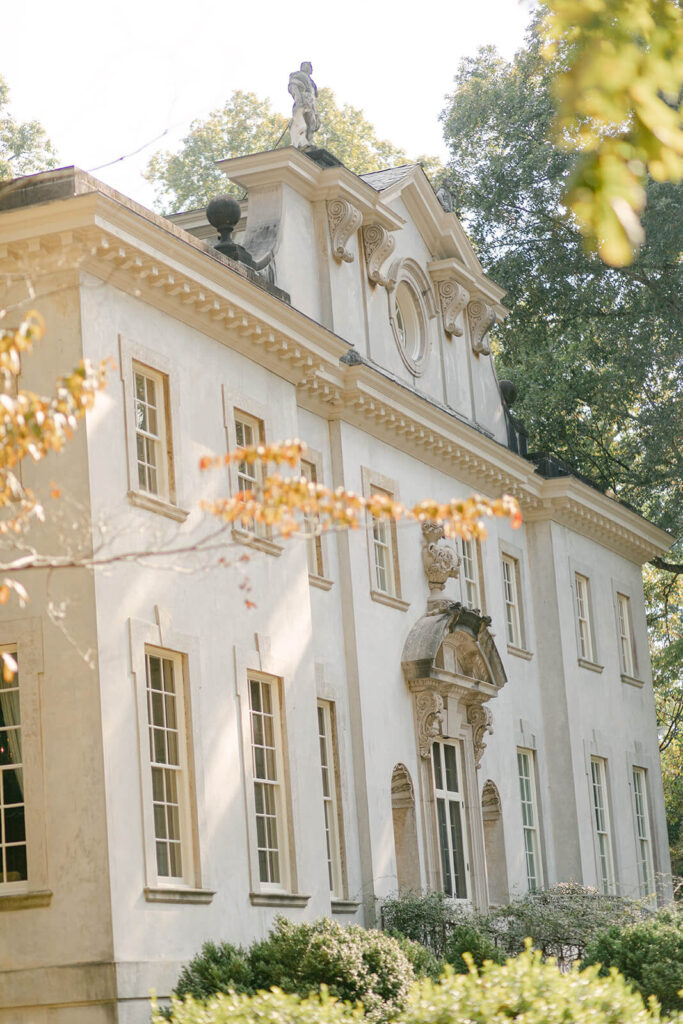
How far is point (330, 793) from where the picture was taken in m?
23.2

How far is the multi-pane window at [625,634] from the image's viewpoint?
117 feet

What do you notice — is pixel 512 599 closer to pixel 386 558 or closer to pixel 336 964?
pixel 386 558

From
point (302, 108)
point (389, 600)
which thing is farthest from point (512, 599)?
point (302, 108)

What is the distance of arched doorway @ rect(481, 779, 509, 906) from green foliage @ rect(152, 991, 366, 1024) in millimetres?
14561

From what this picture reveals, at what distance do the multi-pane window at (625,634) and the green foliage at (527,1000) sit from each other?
24.1 metres

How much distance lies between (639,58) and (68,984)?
44.0ft

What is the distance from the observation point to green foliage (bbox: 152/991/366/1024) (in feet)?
39.8

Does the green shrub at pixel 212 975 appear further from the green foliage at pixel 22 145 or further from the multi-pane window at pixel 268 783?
the green foliage at pixel 22 145

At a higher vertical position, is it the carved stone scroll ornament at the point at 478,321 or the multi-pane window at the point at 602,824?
the carved stone scroll ornament at the point at 478,321

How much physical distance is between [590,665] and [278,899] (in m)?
14.4

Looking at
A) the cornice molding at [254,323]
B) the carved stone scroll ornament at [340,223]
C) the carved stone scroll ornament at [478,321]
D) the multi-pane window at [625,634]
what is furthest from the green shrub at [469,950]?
the multi-pane window at [625,634]

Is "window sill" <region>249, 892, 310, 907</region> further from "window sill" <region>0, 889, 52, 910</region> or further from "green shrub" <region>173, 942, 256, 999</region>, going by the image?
"window sill" <region>0, 889, 52, 910</region>

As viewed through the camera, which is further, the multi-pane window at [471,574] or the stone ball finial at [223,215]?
the multi-pane window at [471,574]

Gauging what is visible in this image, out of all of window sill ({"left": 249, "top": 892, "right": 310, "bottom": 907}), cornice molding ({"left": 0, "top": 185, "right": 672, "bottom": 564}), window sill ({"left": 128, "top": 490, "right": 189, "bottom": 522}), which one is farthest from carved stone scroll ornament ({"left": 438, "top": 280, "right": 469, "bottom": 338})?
window sill ({"left": 249, "top": 892, "right": 310, "bottom": 907})
